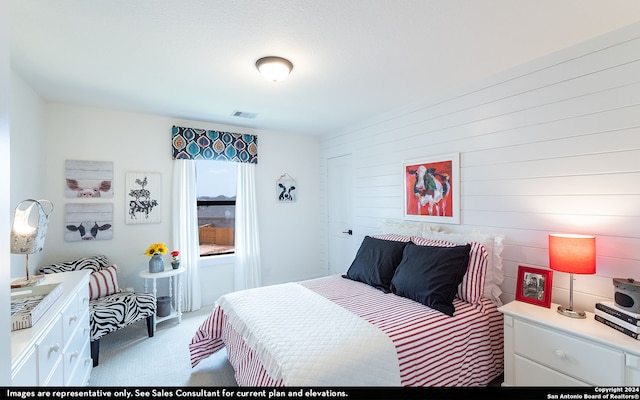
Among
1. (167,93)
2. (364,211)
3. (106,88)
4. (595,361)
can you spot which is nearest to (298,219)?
(364,211)

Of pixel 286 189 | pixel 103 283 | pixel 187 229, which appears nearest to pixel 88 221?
pixel 103 283

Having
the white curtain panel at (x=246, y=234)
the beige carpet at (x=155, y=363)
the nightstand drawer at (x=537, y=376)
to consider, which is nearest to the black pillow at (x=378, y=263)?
the nightstand drawer at (x=537, y=376)

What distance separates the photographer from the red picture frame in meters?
1.96

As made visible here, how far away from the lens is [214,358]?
2.51 metres

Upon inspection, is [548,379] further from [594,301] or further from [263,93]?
[263,93]

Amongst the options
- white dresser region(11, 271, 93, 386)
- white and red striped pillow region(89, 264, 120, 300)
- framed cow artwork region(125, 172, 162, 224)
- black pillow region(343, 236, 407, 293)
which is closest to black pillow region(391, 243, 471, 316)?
black pillow region(343, 236, 407, 293)

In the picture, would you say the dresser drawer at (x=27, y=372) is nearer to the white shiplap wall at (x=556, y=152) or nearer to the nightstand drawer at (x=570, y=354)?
the nightstand drawer at (x=570, y=354)

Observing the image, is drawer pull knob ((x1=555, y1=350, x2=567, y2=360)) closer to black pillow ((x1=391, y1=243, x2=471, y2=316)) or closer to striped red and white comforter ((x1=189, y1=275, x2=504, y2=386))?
striped red and white comforter ((x1=189, y1=275, x2=504, y2=386))

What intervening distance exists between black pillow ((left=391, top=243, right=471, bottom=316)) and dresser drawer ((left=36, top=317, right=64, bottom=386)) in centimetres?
220

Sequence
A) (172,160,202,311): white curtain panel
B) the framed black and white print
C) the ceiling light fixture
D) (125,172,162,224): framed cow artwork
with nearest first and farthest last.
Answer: the ceiling light fixture, (125,172,162,224): framed cow artwork, (172,160,202,311): white curtain panel, the framed black and white print

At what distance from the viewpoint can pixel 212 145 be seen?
381 centimetres

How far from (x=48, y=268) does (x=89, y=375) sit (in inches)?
50.0

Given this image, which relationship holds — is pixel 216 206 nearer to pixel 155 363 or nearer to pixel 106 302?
pixel 106 302

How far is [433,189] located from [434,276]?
1057mm
